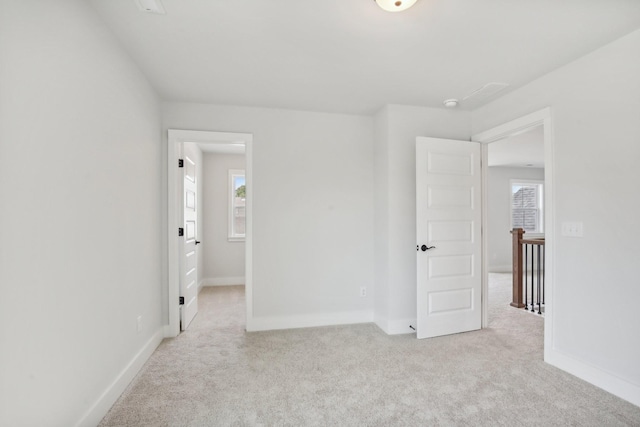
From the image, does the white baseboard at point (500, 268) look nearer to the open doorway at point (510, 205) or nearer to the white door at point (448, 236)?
the open doorway at point (510, 205)

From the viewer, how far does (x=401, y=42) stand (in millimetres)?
2146

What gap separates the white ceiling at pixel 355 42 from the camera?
5.92 feet

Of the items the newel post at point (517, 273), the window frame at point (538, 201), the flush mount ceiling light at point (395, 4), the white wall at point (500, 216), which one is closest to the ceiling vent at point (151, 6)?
the flush mount ceiling light at point (395, 4)

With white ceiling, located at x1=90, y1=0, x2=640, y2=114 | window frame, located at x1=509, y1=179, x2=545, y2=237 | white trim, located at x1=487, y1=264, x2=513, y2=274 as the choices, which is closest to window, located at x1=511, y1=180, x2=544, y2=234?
window frame, located at x1=509, y1=179, x2=545, y2=237

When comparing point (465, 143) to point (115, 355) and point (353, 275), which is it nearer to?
point (353, 275)

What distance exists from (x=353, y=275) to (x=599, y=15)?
288 cm

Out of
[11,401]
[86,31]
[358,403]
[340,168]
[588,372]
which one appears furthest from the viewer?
[340,168]

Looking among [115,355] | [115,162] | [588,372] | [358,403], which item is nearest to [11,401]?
[115,355]

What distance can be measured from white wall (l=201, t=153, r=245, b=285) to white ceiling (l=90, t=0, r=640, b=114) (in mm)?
2699

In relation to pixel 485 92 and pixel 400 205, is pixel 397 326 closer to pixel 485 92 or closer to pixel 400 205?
pixel 400 205

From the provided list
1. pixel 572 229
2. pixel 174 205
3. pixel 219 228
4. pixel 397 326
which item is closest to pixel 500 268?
pixel 397 326

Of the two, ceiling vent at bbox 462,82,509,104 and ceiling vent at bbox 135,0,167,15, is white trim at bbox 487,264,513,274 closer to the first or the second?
ceiling vent at bbox 462,82,509,104

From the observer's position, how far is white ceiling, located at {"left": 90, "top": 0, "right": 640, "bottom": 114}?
180 centimetres

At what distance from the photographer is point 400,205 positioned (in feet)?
10.9
